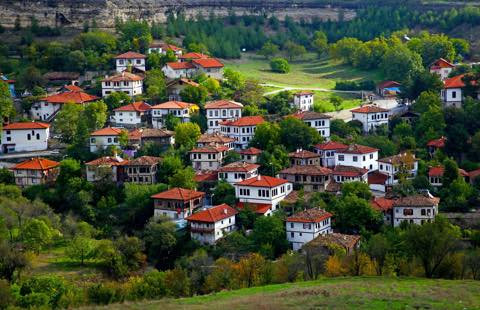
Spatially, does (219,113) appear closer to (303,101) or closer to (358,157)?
(303,101)

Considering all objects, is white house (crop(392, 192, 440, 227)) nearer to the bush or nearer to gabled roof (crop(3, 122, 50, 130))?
gabled roof (crop(3, 122, 50, 130))

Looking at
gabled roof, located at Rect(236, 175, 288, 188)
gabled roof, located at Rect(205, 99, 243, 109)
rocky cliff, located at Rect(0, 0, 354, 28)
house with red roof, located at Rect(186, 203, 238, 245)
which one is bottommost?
house with red roof, located at Rect(186, 203, 238, 245)

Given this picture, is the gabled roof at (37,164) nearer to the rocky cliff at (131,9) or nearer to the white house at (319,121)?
the white house at (319,121)

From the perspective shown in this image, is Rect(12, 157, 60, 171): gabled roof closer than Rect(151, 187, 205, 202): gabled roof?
No

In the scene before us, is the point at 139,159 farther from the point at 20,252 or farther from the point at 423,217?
the point at 423,217

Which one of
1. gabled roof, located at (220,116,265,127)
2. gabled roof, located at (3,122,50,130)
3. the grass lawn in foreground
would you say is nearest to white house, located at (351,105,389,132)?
gabled roof, located at (220,116,265,127)

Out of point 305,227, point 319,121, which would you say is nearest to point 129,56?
point 319,121

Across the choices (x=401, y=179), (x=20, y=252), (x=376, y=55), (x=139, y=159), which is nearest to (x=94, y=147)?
(x=139, y=159)
